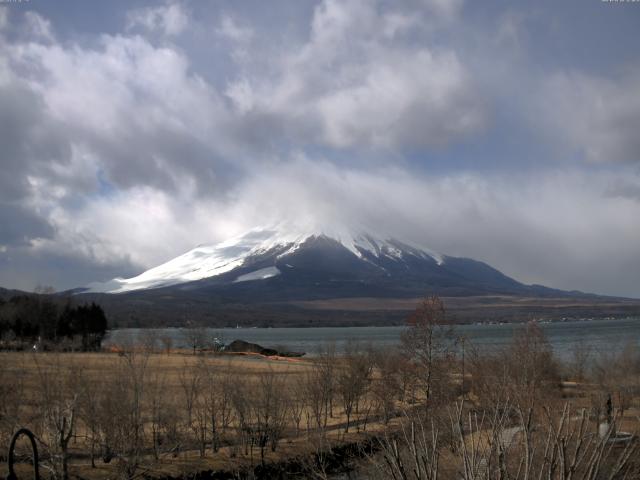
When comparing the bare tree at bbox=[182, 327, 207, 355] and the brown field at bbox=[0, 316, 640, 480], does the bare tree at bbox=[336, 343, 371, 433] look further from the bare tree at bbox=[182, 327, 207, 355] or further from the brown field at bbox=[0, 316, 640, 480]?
the bare tree at bbox=[182, 327, 207, 355]

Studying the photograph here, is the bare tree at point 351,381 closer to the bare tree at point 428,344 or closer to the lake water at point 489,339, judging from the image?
the bare tree at point 428,344

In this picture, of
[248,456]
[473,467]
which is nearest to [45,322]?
[248,456]

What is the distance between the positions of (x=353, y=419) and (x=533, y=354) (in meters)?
9.93

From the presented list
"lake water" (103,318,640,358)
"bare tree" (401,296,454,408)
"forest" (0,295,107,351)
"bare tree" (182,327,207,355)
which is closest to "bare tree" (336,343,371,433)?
"bare tree" (401,296,454,408)

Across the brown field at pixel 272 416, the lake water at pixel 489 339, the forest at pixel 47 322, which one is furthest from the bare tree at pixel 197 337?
the brown field at pixel 272 416

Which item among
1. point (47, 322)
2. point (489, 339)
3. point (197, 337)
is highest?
point (47, 322)

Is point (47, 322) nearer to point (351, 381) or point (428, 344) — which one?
point (351, 381)

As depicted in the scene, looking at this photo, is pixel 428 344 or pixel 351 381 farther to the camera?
pixel 351 381

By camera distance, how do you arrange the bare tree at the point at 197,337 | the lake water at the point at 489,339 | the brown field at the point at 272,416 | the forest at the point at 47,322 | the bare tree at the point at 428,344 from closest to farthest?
the brown field at the point at 272,416, the bare tree at the point at 428,344, the lake water at the point at 489,339, the forest at the point at 47,322, the bare tree at the point at 197,337

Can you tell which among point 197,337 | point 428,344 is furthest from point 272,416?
point 197,337

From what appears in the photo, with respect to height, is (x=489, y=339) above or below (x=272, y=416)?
below

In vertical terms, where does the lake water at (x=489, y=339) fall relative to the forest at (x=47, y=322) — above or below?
below

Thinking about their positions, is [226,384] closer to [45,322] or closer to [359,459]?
[359,459]

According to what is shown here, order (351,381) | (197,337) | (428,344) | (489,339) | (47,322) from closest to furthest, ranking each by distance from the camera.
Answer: (428,344), (351,381), (47,322), (197,337), (489,339)
